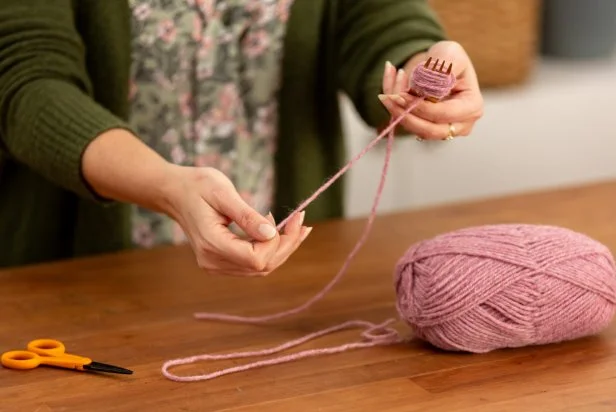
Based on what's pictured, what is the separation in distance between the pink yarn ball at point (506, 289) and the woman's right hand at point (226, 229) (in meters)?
0.12

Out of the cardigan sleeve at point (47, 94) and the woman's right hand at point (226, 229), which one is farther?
the cardigan sleeve at point (47, 94)

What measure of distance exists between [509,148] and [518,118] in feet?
0.20

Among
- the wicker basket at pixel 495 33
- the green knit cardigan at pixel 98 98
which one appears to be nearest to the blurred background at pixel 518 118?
the wicker basket at pixel 495 33

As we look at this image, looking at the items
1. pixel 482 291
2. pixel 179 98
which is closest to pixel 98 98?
pixel 179 98

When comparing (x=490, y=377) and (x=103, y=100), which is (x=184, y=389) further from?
(x=103, y=100)

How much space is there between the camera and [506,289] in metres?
0.93

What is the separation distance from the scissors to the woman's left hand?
13.2 inches

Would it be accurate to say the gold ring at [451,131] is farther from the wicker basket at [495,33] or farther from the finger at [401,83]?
the wicker basket at [495,33]

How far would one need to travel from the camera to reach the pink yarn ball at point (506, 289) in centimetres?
93

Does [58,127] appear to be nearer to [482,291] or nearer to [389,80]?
[389,80]

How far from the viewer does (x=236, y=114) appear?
1.33 m

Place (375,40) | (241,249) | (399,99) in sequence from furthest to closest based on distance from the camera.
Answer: (375,40) → (399,99) → (241,249)

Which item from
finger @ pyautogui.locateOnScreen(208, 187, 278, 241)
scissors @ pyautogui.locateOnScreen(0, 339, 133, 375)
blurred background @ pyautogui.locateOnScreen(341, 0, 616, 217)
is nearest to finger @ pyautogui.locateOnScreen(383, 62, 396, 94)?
finger @ pyautogui.locateOnScreen(208, 187, 278, 241)

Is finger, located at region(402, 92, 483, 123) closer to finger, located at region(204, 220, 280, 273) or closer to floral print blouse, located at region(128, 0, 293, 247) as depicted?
finger, located at region(204, 220, 280, 273)
